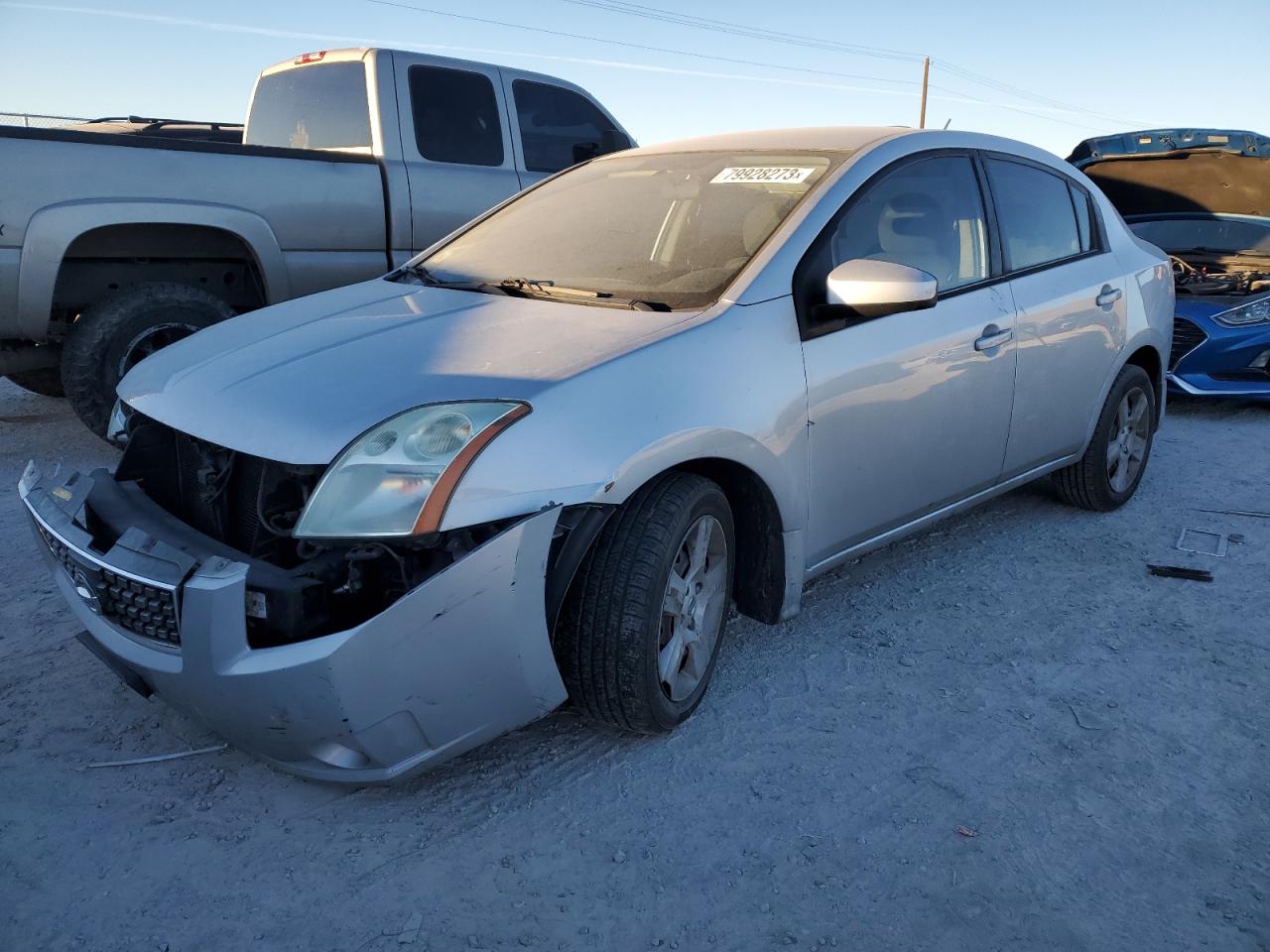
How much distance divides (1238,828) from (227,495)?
2.61 meters

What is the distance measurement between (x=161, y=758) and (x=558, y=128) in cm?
527

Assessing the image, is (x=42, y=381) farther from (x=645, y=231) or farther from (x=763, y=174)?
(x=763, y=174)

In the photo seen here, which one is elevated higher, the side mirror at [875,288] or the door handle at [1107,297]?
the side mirror at [875,288]

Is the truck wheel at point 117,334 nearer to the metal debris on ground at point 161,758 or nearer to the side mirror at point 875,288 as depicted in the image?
the metal debris on ground at point 161,758

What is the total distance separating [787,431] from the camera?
2.96 metres

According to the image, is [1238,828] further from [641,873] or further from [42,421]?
[42,421]

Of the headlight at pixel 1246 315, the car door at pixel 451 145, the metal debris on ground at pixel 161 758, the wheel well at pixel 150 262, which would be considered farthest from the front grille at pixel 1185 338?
the metal debris on ground at pixel 161 758

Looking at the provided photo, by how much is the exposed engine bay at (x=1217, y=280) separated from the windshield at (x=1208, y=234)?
0.28 m

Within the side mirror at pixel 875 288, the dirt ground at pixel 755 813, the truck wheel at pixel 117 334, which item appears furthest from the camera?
the truck wheel at pixel 117 334

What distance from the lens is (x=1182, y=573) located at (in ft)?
13.5

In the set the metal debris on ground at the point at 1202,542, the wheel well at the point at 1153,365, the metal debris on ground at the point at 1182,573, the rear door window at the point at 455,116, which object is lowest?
the metal debris on ground at the point at 1202,542

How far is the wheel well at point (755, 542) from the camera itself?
9.88 feet

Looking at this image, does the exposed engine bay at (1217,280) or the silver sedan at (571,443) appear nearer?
the silver sedan at (571,443)

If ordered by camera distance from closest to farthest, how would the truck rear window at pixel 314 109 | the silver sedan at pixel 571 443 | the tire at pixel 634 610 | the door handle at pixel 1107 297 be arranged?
the silver sedan at pixel 571 443, the tire at pixel 634 610, the door handle at pixel 1107 297, the truck rear window at pixel 314 109
